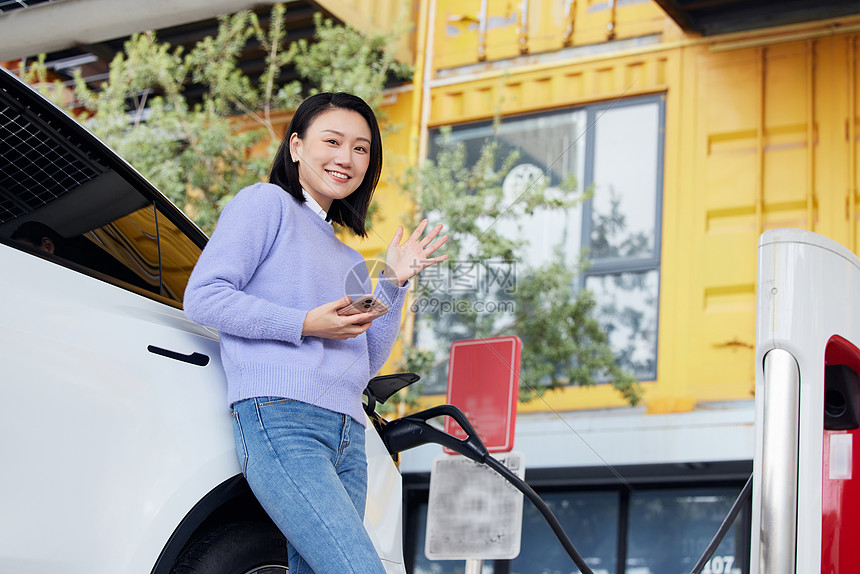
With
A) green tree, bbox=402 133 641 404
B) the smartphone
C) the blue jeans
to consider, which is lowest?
the blue jeans

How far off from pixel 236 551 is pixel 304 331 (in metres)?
0.47

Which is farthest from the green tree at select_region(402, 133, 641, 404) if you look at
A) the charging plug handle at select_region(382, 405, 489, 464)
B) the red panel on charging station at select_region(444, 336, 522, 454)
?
the charging plug handle at select_region(382, 405, 489, 464)

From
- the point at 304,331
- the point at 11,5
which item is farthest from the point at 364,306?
the point at 11,5

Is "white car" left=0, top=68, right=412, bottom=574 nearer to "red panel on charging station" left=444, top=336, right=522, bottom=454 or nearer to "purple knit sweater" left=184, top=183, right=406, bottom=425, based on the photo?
"purple knit sweater" left=184, top=183, right=406, bottom=425

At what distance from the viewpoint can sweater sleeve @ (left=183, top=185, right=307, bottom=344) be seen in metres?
1.81

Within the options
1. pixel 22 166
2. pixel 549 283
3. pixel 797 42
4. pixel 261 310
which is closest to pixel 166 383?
pixel 261 310

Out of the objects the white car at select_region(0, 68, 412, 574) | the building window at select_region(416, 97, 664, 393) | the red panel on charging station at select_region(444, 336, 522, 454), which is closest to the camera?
the white car at select_region(0, 68, 412, 574)

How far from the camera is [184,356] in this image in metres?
1.88

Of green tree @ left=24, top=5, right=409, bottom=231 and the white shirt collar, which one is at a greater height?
green tree @ left=24, top=5, right=409, bottom=231

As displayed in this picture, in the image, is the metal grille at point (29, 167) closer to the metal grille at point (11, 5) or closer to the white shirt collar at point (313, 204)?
the white shirt collar at point (313, 204)

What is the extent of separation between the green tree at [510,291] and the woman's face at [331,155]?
3.58 m

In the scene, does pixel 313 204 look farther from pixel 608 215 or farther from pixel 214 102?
pixel 214 102

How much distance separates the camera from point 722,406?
19.8ft

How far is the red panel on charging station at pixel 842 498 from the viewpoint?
7.64ft
